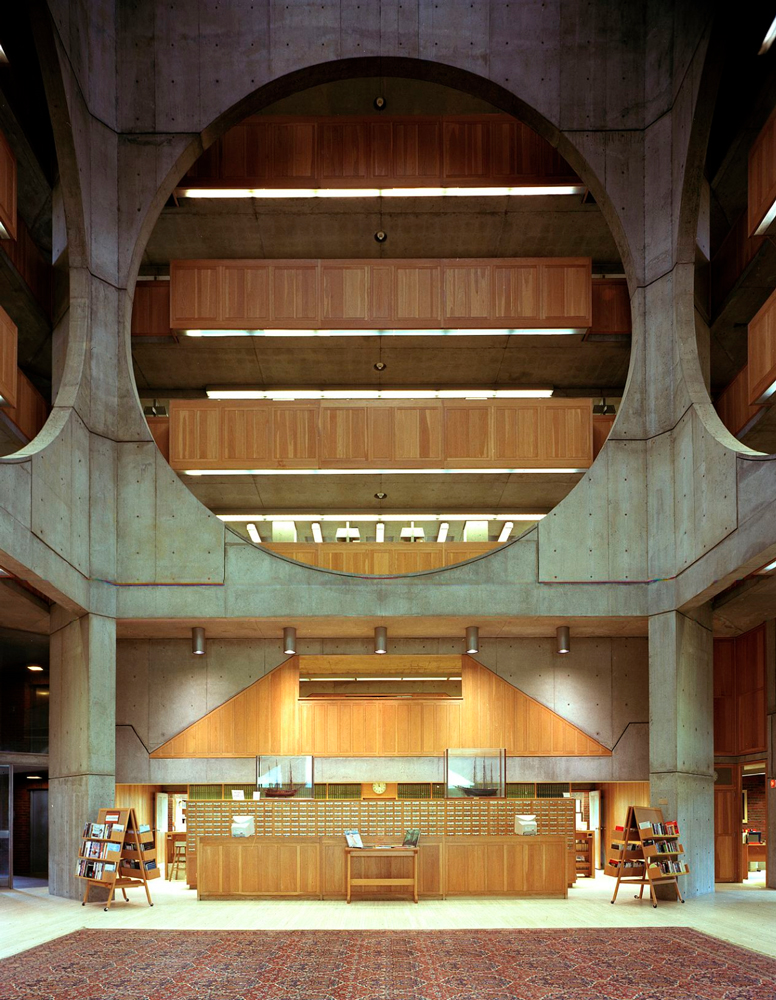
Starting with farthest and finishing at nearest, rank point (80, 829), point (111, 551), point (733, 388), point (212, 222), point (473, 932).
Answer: point (212, 222), point (733, 388), point (111, 551), point (80, 829), point (473, 932)

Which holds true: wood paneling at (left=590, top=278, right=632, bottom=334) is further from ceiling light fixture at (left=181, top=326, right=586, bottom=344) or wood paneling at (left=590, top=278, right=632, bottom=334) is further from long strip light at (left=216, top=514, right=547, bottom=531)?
long strip light at (left=216, top=514, right=547, bottom=531)

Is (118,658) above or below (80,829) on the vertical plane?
above

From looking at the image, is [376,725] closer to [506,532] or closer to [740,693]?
[506,532]

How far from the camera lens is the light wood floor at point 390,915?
38.1ft

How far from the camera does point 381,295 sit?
18500 millimetres

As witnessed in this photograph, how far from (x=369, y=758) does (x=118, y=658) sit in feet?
17.1

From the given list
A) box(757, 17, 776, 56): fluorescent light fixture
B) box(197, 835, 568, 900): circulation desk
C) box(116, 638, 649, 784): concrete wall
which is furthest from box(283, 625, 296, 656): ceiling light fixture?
box(757, 17, 776, 56): fluorescent light fixture

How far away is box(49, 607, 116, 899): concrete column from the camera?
1534cm

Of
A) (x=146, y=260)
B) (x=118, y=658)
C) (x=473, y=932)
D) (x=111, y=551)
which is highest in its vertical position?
(x=146, y=260)

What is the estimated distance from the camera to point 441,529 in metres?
20.4

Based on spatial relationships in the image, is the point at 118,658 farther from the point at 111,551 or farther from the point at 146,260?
the point at 146,260

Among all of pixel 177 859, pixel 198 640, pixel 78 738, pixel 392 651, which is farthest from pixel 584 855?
pixel 78 738

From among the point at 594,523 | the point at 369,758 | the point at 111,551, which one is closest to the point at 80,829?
the point at 111,551


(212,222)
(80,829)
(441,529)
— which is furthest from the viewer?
(441,529)
